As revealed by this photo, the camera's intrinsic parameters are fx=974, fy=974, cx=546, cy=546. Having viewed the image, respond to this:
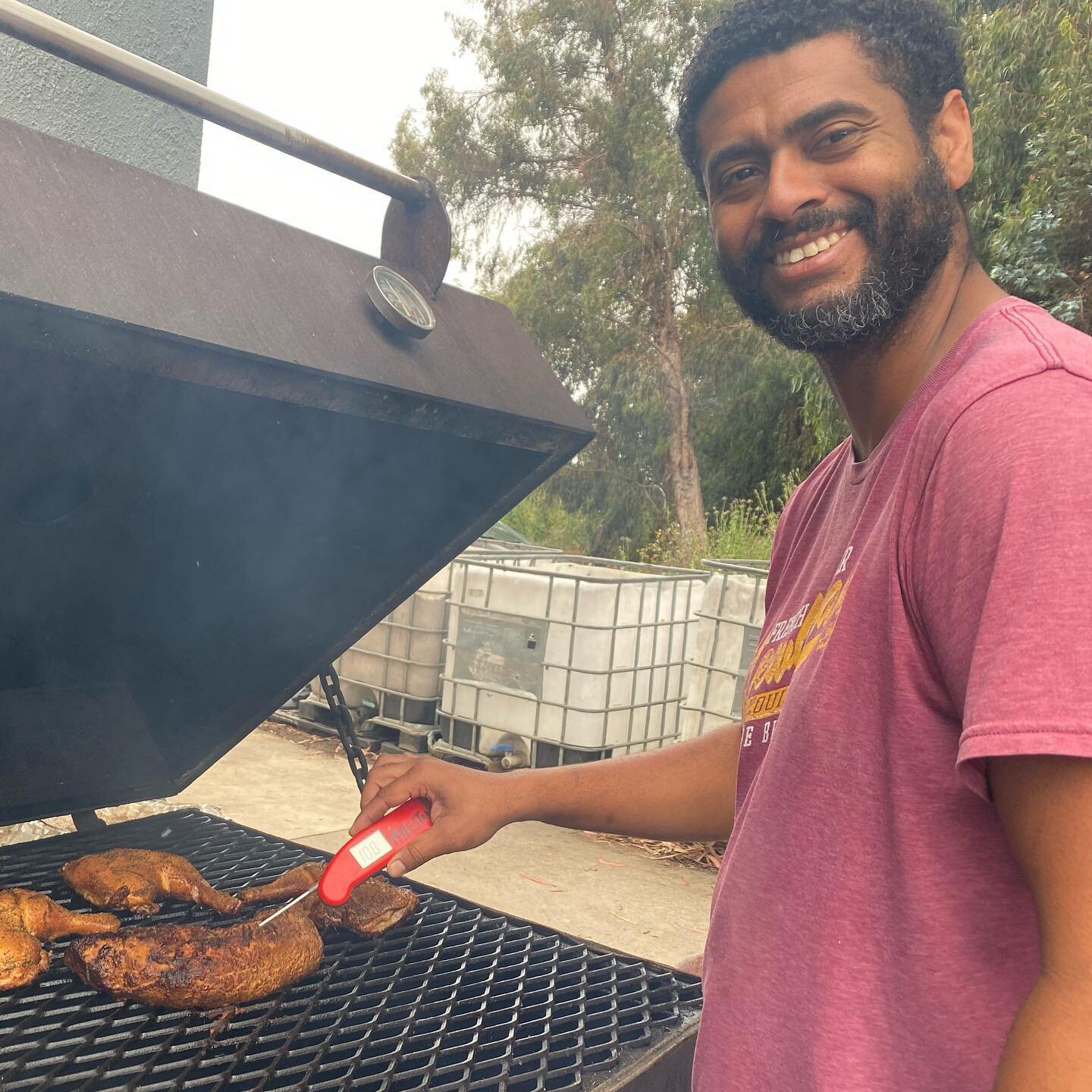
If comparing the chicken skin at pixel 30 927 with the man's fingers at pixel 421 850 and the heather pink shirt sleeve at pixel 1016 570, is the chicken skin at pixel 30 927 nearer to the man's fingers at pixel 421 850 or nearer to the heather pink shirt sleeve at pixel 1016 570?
the man's fingers at pixel 421 850

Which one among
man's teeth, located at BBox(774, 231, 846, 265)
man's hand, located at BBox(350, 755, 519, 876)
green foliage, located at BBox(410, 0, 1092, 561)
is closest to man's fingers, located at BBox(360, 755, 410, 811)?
man's hand, located at BBox(350, 755, 519, 876)

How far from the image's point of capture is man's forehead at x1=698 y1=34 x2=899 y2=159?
4.11 ft

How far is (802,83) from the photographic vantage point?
1262 mm

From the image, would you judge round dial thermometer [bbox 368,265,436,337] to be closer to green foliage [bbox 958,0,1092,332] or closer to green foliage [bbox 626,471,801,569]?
green foliage [bbox 626,471,801,569]

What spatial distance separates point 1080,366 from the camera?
88cm

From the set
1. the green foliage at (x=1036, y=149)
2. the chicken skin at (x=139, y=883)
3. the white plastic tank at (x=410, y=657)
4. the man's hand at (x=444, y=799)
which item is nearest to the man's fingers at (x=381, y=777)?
the man's hand at (x=444, y=799)

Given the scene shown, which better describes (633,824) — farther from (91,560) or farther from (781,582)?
(91,560)

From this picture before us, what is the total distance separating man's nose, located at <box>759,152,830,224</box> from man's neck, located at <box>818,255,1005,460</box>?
0.19m

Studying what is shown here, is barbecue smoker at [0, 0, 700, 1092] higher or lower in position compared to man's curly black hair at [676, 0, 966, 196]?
lower

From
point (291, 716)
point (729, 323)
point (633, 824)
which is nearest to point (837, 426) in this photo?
point (729, 323)

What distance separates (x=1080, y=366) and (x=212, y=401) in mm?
1176

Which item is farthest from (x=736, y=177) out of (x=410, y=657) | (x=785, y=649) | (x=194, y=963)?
(x=410, y=657)

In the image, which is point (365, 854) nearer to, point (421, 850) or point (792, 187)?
point (421, 850)

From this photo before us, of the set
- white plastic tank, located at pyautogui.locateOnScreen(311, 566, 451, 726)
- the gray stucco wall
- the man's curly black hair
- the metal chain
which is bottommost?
white plastic tank, located at pyautogui.locateOnScreen(311, 566, 451, 726)
